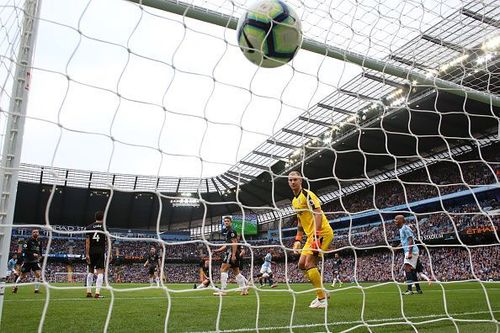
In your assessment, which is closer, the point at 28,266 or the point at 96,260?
the point at 96,260

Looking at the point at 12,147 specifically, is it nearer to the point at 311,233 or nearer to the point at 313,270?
the point at 311,233

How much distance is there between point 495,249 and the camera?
18.7m

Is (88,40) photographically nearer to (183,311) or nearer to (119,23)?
(119,23)

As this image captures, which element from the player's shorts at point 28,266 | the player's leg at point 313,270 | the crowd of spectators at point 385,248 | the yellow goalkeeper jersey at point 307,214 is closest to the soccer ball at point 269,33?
the yellow goalkeeper jersey at point 307,214

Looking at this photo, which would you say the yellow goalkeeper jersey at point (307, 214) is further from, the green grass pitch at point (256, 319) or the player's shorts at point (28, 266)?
the player's shorts at point (28, 266)

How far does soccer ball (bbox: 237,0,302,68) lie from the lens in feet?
11.0

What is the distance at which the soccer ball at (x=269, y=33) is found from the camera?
335cm

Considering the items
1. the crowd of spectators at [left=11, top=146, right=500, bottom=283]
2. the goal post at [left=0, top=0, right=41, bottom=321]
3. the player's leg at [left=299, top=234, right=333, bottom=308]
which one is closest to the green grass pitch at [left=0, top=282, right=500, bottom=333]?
the player's leg at [left=299, top=234, right=333, bottom=308]

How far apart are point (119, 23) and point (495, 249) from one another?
66.6ft

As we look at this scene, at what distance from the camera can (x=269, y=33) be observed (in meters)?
3.35

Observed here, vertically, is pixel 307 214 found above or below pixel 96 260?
above

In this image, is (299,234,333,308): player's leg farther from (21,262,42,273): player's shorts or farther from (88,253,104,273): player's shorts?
(21,262,42,273): player's shorts

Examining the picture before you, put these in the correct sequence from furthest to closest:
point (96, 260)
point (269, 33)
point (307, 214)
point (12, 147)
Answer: point (96, 260)
point (307, 214)
point (269, 33)
point (12, 147)

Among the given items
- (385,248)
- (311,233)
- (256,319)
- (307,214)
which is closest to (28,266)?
(307,214)
